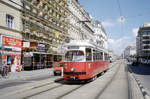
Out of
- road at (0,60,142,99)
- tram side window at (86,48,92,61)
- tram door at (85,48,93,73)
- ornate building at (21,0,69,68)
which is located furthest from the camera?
ornate building at (21,0,69,68)

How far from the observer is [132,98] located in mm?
8430

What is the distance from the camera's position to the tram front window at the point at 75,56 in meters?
12.6

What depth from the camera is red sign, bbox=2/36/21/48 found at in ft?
75.6

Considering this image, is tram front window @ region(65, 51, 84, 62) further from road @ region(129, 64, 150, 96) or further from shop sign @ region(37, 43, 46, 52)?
shop sign @ region(37, 43, 46, 52)

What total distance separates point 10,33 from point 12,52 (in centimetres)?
267

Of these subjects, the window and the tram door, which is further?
the window

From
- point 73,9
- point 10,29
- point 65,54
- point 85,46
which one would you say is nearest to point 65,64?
point 65,54

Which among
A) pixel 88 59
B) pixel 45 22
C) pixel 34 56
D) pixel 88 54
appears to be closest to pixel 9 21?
pixel 34 56

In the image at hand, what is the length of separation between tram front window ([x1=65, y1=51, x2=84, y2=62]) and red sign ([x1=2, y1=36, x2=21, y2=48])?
519 inches

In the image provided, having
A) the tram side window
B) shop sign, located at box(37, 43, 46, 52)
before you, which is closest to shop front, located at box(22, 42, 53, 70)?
shop sign, located at box(37, 43, 46, 52)

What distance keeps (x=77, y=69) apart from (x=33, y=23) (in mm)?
19981

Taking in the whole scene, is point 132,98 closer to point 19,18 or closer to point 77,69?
point 77,69

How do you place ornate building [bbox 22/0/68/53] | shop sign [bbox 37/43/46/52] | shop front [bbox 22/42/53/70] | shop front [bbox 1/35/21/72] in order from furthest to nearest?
1. shop sign [bbox 37/43/46/52]
2. ornate building [bbox 22/0/68/53]
3. shop front [bbox 22/42/53/70]
4. shop front [bbox 1/35/21/72]

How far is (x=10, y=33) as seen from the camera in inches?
964
